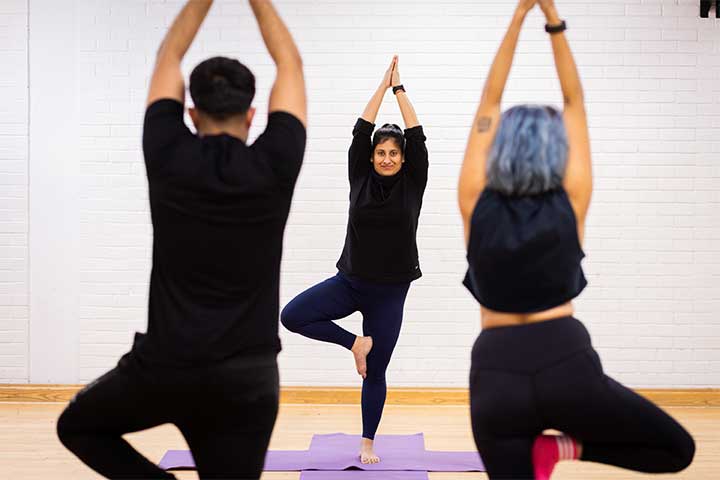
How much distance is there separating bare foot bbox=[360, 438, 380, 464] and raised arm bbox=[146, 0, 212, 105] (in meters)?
2.73

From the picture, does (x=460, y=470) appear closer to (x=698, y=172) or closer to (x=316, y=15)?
(x=698, y=172)

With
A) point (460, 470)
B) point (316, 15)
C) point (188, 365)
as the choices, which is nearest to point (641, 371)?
point (460, 470)

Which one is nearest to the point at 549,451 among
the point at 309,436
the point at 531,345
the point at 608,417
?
the point at 608,417

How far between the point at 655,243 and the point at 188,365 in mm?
4528

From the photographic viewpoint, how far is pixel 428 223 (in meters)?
6.04

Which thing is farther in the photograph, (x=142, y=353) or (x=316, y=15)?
(x=316, y=15)

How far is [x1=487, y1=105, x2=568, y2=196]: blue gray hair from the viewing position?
2.23 m

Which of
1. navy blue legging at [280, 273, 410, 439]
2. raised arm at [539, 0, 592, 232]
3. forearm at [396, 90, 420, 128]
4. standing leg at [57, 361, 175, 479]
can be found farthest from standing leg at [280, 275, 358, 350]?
Answer: raised arm at [539, 0, 592, 232]

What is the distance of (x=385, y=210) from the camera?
14.5 feet

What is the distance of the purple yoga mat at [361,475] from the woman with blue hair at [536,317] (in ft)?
6.89

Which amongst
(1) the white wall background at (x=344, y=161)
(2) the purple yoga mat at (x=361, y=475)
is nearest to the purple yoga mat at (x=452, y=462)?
(2) the purple yoga mat at (x=361, y=475)

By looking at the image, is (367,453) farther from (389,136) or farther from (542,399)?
(542,399)

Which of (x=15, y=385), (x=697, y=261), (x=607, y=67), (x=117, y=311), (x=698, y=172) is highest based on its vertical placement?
(x=607, y=67)

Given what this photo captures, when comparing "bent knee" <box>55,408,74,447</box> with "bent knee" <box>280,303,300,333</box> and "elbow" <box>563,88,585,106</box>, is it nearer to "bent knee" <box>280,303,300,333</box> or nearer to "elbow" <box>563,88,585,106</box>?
"elbow" <box>563,88,585,106</box>
